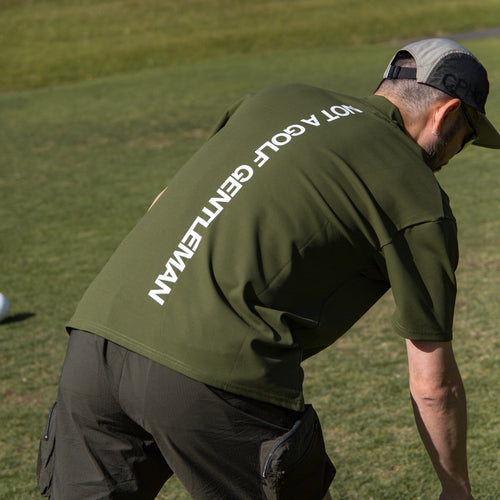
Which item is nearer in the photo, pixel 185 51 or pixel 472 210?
pixel 472 210

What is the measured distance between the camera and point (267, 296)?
2.11 meters

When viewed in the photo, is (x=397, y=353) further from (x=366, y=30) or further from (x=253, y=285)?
(x=366, y=30)

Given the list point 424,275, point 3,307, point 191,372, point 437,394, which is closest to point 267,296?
point 191,372

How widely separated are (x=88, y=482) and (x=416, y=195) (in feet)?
3.71

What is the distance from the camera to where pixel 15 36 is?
28.3 metres

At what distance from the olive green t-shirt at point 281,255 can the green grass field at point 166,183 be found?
5.97 ft

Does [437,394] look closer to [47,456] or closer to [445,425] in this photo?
[445,425]

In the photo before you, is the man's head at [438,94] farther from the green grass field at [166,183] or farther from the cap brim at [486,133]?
the green grass field at [166,183]

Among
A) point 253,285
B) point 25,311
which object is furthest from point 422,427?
point 25,311

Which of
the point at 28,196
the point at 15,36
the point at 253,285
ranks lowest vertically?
the point at 15,36

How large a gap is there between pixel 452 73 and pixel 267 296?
77 centimetres

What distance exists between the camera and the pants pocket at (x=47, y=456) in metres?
2.41

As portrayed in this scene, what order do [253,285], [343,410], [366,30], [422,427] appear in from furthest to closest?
[366,30] → [343,410] → [422,427] → [253,285]

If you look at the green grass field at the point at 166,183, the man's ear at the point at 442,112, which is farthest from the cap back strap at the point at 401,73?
the green grass field at the point at 166,183
